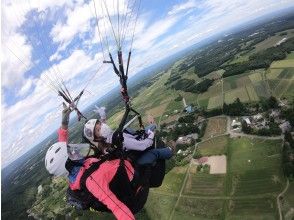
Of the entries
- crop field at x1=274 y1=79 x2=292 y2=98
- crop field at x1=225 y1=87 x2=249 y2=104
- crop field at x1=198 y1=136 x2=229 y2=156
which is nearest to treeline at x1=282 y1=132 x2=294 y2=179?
crop field at x1=198 y1=136 x2=229 y2=156

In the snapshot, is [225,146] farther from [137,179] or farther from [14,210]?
[14,210]

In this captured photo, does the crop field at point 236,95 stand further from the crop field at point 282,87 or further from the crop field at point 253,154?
the crop field at point 253,154

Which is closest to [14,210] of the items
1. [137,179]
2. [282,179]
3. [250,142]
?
[250,142]

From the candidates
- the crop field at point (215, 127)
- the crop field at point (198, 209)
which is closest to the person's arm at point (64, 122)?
the crop field at point (198, 209)

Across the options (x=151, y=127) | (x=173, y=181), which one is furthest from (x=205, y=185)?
(x=151, y=127)

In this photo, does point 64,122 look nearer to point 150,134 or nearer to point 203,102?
point 150,134

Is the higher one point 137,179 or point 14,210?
point 137,179

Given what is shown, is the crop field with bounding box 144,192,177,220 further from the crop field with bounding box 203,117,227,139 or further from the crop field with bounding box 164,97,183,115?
the crop field with bounding box 164,97,183,115
